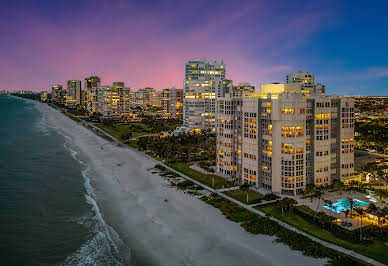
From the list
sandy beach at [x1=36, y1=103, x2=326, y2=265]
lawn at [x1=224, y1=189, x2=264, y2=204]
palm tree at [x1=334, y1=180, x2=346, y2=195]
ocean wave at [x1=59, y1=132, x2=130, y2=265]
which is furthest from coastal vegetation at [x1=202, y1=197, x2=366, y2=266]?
palm tree at [x1=334, y1=180, x2=346, y2=195]

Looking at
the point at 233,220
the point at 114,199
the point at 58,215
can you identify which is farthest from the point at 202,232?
the point at 58,215

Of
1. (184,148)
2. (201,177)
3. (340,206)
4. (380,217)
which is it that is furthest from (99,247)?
(184,148)

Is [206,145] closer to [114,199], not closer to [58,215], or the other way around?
[114,199]

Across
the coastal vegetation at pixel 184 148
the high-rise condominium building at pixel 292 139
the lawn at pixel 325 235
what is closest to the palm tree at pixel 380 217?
the lawn at pixel 325 235

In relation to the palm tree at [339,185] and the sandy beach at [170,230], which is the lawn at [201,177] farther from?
the palm tree at [339,185]

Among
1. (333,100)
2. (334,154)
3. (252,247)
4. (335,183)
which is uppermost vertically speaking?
(333,100)

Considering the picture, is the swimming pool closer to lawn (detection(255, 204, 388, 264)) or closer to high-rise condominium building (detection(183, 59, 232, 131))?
lawn (detection(255, 204, 388, 264))
